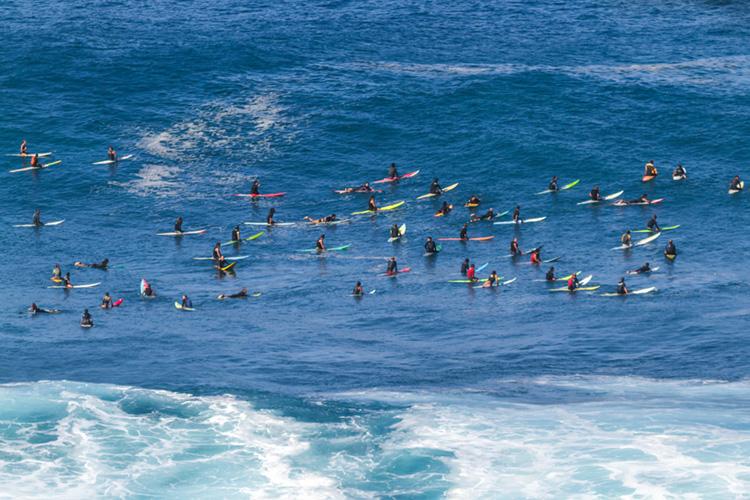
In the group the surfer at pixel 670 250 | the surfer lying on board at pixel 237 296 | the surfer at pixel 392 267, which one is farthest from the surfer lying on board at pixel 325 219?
the surfer at pixel 670 250

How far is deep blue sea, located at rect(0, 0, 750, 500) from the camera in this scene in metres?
36.8

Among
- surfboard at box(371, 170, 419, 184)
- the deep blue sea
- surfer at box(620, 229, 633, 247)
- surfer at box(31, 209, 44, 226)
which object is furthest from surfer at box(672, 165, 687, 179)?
surfer at box(31, 209, 44, 226)

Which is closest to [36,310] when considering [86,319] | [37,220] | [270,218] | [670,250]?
[86,319]

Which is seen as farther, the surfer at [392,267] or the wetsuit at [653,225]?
the wetsuit at [653,225]

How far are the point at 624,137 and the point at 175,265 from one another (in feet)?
143

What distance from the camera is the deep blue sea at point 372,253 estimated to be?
3684cm

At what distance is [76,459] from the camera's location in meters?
36.9

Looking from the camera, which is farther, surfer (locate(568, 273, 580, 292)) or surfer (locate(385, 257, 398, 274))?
surfer (locate(385, 257, 398, 274))

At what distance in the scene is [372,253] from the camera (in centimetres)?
6262

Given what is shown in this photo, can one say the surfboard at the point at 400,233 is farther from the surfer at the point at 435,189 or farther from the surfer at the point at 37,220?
the surfer at the point at 37,220

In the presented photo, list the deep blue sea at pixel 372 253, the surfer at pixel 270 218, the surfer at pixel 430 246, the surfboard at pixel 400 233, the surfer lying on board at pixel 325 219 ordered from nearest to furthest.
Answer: the deep blue sea at pixel 372 253 → the surfer at pixel 430 246 → the surfboard at pixel 400 233 → the surfer lying on board at pixel 325 219 → the surfer at pixel 270 218

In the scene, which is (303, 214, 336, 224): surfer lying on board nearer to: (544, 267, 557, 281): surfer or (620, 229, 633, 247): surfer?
(544, 267, 557, 281): surfer

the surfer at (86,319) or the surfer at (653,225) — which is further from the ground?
the surfer at (653,225)

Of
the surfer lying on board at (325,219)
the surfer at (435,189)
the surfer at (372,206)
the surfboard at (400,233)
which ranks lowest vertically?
the surfboard at (400,233)
